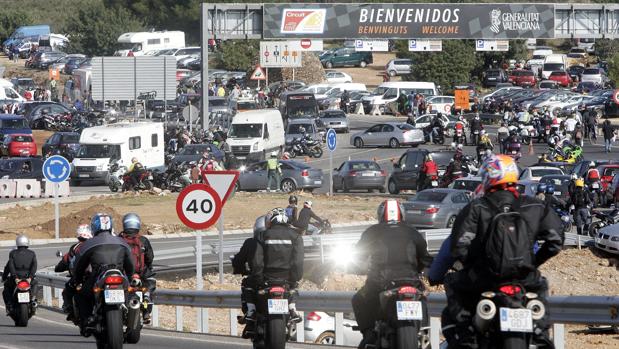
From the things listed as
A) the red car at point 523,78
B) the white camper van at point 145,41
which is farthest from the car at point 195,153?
the white camper van at point 145,41

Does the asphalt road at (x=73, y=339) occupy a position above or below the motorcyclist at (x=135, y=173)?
below

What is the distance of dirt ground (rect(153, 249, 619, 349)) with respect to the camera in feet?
80.7

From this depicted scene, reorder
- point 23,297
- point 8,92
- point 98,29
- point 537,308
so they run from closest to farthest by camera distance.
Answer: point 537,308 → point 23,297 → point 8,92 → point 98,29

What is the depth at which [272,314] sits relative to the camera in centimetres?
1326

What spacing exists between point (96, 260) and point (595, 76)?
78.6 meters

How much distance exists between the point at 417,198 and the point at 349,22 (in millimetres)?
31214

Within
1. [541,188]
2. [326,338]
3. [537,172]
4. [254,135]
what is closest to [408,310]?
[326,338]

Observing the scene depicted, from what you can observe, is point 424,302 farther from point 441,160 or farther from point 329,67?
point 329,67

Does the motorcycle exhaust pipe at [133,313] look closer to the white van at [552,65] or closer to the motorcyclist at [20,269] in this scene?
the motorcyclist at [20,269]

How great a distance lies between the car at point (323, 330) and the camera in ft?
58.5

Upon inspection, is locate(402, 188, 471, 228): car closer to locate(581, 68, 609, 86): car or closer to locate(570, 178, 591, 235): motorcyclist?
locate(570, 178, 591, 235): motorcyclist

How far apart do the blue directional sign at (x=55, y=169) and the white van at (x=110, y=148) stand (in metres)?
19.8

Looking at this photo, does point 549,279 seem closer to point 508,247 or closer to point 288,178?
point 288,178

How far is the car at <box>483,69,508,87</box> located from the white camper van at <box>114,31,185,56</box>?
24.9m
